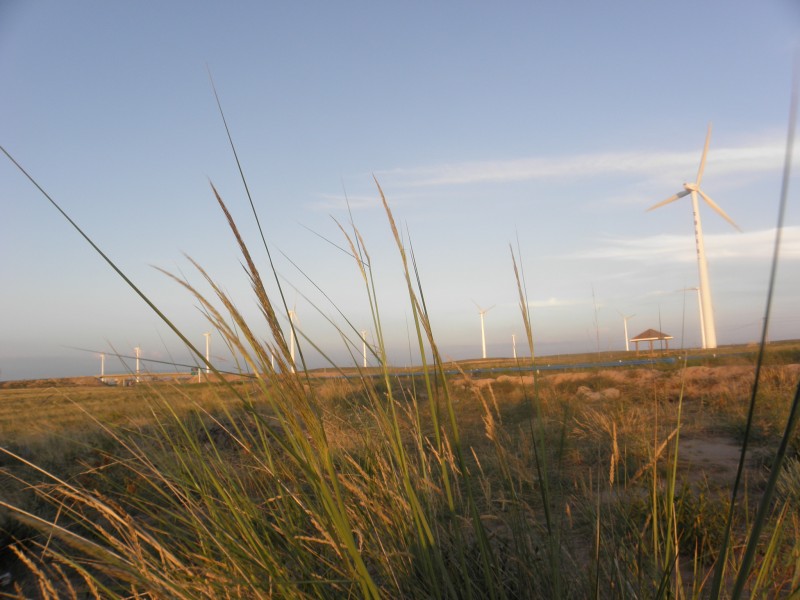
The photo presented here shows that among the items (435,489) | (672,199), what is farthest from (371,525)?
(672,199)

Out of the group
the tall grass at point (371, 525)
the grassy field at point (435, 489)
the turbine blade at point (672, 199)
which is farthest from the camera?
the turbine blade at point (672, 199)

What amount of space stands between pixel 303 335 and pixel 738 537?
10.6 ft

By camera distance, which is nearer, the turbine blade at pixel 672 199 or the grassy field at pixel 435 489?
the grassy field at pixel 435 489

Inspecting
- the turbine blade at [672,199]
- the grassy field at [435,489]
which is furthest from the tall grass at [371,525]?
the turbine blade at [672,199]

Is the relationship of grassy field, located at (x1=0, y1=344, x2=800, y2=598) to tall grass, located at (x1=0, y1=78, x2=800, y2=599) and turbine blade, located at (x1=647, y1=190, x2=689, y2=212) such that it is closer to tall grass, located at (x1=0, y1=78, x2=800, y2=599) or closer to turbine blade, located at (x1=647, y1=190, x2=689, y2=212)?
tall grass, located at (x1=0, y1=78, x2=800, y2=599)

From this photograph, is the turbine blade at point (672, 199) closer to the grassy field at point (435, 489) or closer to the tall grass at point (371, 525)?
the grassy field at point (435, 489)

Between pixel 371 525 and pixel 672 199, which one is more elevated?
pixel 672 199

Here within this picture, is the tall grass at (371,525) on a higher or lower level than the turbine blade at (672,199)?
lower

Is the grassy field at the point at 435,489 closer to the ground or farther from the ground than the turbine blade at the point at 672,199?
closer to the ground

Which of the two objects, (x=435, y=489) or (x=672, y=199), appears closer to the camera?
(x=435, y=489)

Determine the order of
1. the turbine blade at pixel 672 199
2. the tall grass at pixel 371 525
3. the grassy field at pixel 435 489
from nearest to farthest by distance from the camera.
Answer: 1. the tall grass at pixel 371 525
2. the grassy field at pixel 435 489
3. the turbine blade at pixel 672 199

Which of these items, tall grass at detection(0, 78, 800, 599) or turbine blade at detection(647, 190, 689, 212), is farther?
turbine blade at detection(647, 190, 689, 212)

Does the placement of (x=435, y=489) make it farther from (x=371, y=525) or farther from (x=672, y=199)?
(x=672, y=199)

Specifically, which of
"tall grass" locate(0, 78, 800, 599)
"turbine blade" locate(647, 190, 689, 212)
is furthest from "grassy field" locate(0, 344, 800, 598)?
"turbine blade" locate(647, 190, 689, 212)
